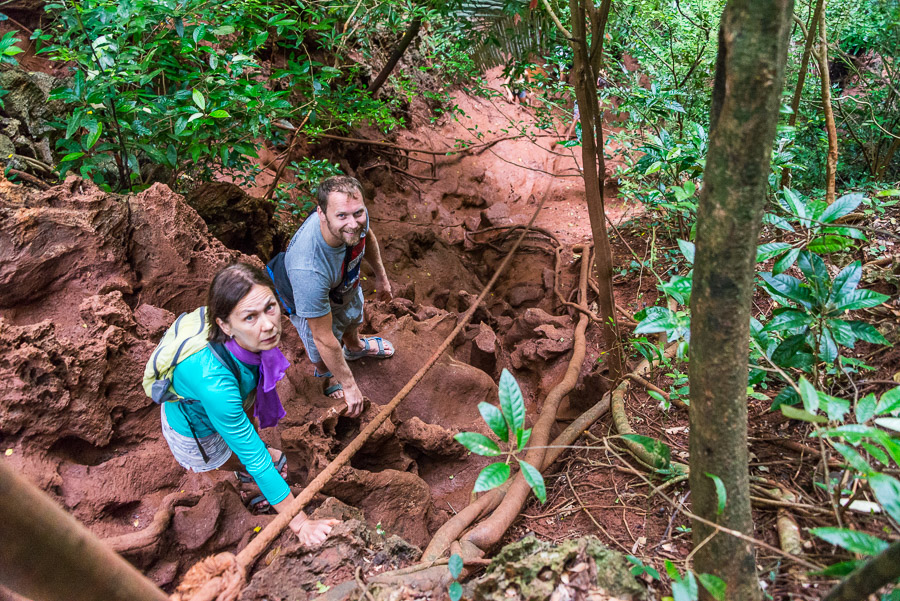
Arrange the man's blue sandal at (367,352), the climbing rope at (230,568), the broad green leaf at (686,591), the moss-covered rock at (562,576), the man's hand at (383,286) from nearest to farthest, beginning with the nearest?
the broad green leaf at (686,591) < the moss-covered rock at (562,576) < the climbing rope at (230,568) < the man's blue sandal at (367,352) < the man's hand at (383,286)

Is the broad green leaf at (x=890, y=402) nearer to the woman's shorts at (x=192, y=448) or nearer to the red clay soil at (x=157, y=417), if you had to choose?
the red clay soil at (x=157, y=417)

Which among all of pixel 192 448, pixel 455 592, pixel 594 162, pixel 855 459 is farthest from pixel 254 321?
pixel 855 459

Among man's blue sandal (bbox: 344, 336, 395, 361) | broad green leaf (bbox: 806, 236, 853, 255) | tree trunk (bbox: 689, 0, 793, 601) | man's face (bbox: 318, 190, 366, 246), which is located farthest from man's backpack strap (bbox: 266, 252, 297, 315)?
→ broad green leaf (bbox: 806, 236, 853, 255)

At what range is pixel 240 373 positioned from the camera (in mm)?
2330

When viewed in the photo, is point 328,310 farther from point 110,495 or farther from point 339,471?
point 110,495

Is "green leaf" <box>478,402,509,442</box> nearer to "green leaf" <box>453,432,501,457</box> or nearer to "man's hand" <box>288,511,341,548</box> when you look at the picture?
"green leaf" <box>453,432,501,457</box>

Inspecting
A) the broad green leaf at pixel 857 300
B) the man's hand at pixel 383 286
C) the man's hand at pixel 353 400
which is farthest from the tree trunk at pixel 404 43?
the broad green leaf at pixel 857 300

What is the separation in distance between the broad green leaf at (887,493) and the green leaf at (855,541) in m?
0.08

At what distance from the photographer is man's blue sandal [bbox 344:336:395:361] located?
12.8 ft

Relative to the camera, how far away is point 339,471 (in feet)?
8.57

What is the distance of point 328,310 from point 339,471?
98cm

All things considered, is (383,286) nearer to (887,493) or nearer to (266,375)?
(266,375)

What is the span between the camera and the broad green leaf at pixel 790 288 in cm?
172

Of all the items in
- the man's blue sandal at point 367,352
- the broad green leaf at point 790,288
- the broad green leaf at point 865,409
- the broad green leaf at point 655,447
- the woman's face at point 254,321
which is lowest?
the man's blue sandal at point 367,352
